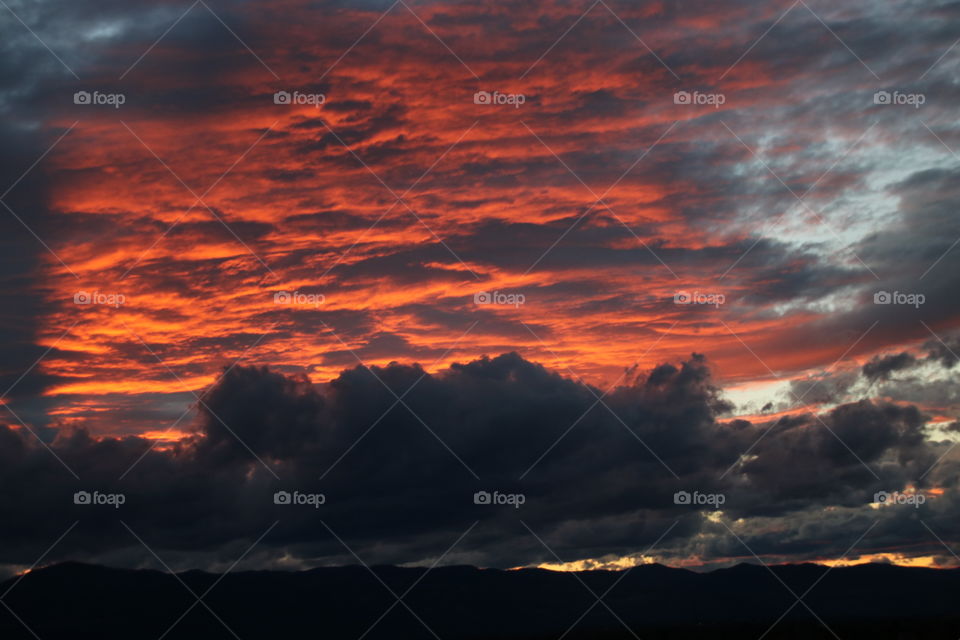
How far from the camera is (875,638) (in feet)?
627

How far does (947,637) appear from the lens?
16425 centimetres

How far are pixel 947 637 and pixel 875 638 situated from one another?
28.3 meters

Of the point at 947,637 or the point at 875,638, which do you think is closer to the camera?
the point at 947,637
